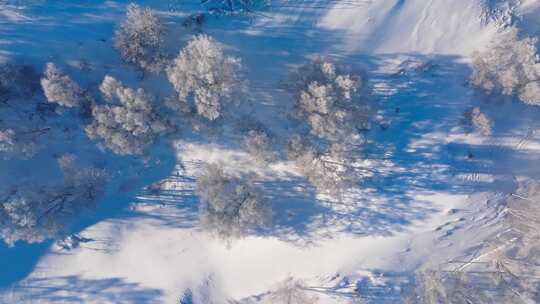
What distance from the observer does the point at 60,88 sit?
14.7m

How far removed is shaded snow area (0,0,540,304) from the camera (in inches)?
632

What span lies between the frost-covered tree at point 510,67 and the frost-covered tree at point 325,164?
6.95m

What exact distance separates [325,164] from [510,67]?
363 inches

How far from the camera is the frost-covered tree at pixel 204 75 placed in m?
14.3

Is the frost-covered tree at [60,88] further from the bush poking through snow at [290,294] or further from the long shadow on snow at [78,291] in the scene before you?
the bush poking through snow at [290,294]

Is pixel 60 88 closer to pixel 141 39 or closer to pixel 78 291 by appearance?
pixel 141 39

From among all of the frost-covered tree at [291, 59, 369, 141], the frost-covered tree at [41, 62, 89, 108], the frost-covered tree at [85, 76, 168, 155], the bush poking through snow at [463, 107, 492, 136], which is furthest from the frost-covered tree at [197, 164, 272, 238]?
the bush poking through snow at [463, 107, 492, 136]

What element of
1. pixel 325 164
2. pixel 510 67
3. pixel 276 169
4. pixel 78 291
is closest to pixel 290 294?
pixel 276 169

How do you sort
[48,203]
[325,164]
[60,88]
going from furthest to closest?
[325,164]
[48,203]
[60,88]

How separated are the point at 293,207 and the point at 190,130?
20.9 feet

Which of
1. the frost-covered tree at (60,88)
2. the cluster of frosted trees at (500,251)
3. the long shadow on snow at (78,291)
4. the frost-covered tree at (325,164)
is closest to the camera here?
the frost-covered tree at (60,88)

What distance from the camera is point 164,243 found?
59.7 feet

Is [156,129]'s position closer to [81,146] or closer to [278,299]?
[81,146]

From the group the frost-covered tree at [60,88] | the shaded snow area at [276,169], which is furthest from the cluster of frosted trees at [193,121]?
the shaded snow area at [276,169]
